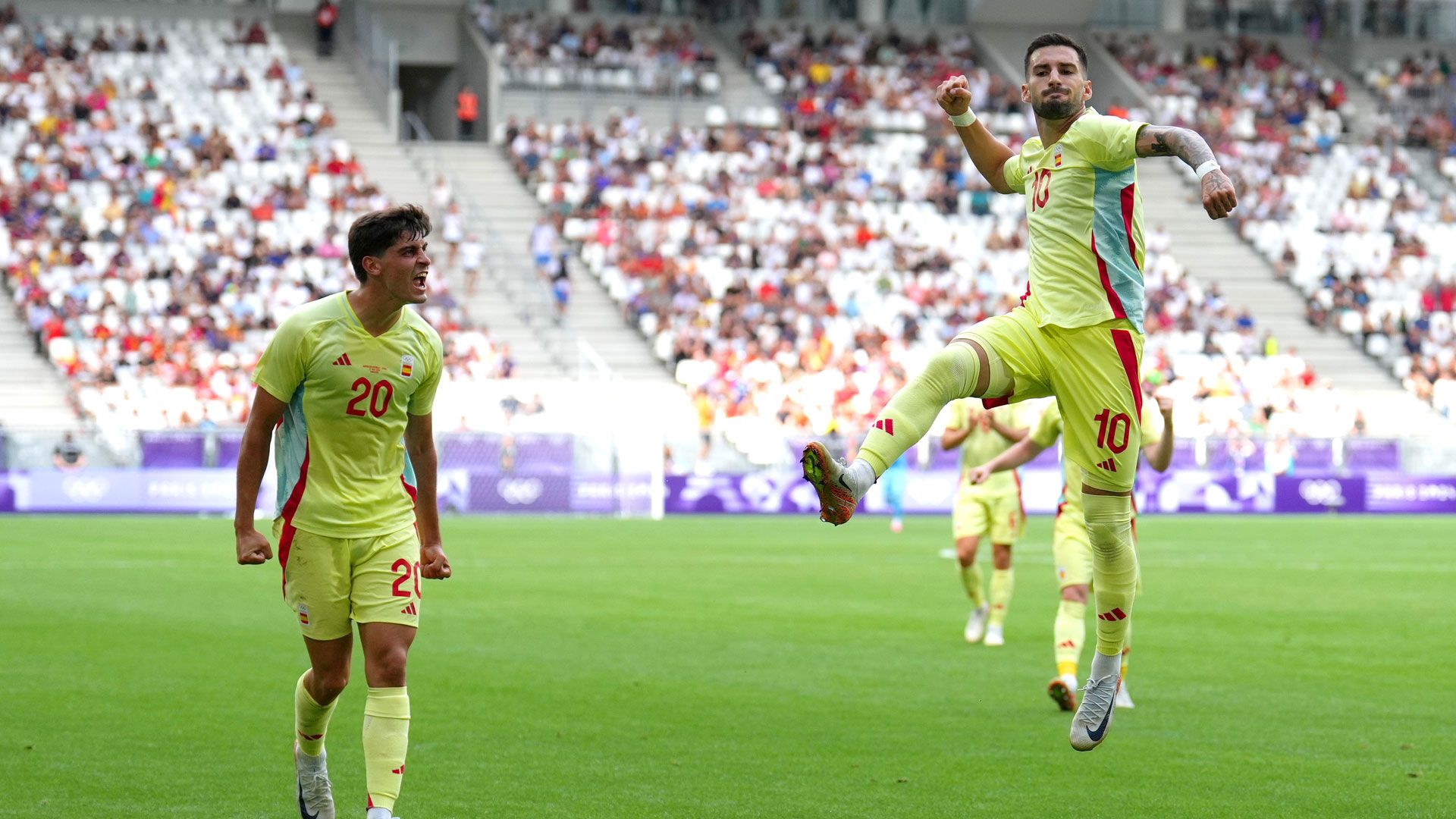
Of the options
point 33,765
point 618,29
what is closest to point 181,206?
point 618,29

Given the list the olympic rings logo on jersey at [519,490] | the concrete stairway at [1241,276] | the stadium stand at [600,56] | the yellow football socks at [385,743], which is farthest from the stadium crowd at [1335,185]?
the yellow football socks at [385,743]

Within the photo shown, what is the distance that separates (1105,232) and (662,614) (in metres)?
9.83

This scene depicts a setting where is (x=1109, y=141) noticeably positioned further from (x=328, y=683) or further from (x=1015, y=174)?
(x=328, y=683)

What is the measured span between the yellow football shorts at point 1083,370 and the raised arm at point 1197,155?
2.52ft

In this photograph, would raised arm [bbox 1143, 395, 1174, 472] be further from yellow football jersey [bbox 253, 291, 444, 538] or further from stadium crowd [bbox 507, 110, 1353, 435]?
stadium crowd [bbox 507, 110, 1353, 435]

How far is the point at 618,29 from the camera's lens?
153ft

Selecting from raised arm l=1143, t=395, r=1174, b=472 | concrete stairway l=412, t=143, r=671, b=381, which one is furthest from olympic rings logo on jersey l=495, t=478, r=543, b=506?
raised arm l=1143, t=395, r=1174, b=472

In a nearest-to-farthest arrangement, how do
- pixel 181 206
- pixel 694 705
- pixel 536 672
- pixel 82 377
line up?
1. pixel 694 705
2. pixel 536 672
3. pixel 82 377
4. pixel 181 206

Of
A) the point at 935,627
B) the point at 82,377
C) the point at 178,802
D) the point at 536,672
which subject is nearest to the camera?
the point at 178,802

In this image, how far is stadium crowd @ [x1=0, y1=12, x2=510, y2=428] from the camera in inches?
1320

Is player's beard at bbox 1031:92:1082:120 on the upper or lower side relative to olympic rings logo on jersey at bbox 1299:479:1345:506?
upper

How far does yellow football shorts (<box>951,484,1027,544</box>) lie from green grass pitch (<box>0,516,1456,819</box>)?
2.90ft

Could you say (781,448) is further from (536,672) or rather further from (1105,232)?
(1105,232)

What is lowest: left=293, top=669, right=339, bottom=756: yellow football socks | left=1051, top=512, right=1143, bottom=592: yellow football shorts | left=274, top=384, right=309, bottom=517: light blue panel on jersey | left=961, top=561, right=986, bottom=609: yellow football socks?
left=961, top=561, right=986, bottom=609: yellow football socks
